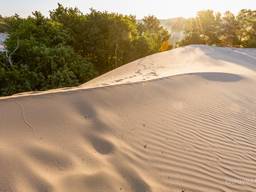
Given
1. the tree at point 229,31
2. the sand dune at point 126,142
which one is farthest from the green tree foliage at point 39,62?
the tree at point 229,31

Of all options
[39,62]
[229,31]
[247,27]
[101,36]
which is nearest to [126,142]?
[39,62]

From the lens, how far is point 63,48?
14.5m

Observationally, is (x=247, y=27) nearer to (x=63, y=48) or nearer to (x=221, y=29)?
(x=221, y=29)

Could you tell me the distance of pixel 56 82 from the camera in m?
13.2

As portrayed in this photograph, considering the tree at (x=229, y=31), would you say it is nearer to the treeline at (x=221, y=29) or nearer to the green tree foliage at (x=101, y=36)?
the treeline at (x=221, y=29)

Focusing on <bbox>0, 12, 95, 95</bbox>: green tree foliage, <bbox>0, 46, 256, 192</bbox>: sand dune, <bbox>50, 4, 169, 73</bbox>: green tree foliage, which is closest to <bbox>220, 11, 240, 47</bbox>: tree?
<bbox>50, 4, 169, 73</bbox>: green tree foliage

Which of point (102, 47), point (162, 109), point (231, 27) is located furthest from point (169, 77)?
point (231, 27)

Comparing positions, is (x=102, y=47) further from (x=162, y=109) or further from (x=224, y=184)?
(x=224, y=184)

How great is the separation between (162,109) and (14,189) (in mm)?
3731

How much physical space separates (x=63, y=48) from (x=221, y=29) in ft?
63.7

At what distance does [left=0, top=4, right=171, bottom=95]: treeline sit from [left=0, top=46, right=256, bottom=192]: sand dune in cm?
649

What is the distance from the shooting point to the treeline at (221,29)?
29.4 metres

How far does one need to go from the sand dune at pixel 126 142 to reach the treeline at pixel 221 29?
23003mm

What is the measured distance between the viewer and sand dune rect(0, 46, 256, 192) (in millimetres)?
4141
